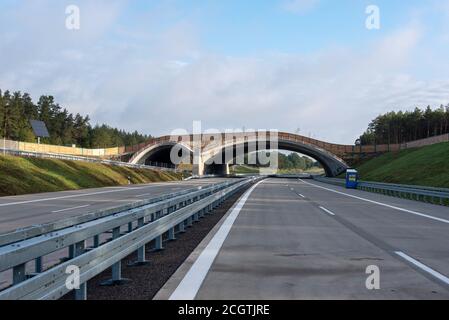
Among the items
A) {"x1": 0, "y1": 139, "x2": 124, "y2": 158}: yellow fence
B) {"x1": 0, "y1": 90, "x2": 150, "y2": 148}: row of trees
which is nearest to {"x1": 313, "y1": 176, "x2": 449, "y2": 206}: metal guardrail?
{"x1": 0, "y1": 139, "x2": 124, "y2": 158}: yellow fence

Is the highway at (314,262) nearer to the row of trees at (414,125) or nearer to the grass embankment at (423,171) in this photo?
the grass embankment at (423,171)

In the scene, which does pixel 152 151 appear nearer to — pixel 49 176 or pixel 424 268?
pixel 49 176

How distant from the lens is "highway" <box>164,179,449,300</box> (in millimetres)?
6301

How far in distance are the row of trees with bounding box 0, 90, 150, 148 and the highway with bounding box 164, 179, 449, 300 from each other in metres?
104

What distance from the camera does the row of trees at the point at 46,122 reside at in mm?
107812

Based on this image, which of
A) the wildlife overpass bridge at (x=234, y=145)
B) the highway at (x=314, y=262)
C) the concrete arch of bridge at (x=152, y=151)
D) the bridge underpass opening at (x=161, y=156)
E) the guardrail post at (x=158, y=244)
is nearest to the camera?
the highway at (x=314, y=262)

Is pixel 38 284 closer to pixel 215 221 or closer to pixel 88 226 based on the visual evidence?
pixel 88 226

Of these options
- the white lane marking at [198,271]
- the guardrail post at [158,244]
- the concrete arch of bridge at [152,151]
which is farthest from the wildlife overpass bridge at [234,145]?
the guardrail post at [158,244]

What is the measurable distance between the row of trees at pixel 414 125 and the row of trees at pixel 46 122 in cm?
8626

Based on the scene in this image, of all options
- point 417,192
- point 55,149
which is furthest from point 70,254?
point 55,149

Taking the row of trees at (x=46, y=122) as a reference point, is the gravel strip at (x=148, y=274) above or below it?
below

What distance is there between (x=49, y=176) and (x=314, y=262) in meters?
36.0

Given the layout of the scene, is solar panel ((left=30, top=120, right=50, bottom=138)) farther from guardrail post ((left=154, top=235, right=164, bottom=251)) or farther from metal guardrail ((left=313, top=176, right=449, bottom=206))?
guardrail post ((left=154, top=235, right=164, bottom=251))
